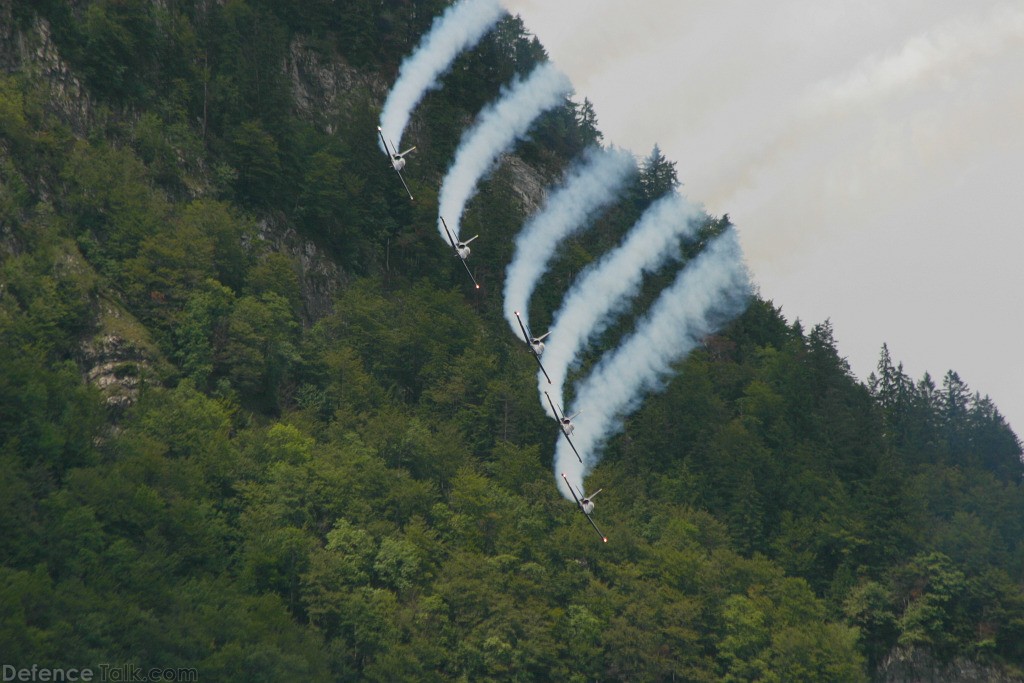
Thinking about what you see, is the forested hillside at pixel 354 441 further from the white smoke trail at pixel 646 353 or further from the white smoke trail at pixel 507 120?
the white smoke trail at pixel 507 120

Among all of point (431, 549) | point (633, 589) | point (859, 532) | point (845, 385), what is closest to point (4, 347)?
point (431, 549)

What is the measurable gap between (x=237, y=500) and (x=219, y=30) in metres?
66.1

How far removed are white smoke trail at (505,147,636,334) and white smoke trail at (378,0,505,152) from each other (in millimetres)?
12813

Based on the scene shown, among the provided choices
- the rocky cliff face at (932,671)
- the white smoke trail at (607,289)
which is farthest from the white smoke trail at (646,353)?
the rocky cliff face at (932,671)

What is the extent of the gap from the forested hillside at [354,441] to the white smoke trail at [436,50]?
3109cm

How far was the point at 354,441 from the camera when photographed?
12825 centimetres

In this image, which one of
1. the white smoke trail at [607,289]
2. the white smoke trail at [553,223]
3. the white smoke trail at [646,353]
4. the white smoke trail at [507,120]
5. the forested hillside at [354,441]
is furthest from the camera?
the white smoke trail at [646,353]

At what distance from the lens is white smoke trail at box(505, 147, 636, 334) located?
103 meters

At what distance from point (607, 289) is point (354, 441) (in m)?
28.7

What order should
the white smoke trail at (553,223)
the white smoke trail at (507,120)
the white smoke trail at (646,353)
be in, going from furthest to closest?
the white smoke trail at (646,353) < the white smoke trail at (507,120) < the white smoke trail at (553,223)

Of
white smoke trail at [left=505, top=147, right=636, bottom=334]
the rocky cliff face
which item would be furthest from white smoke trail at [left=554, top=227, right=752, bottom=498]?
the rocky cliff face

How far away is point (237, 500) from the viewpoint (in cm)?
11606

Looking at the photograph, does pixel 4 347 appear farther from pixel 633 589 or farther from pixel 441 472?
pixel 633 589

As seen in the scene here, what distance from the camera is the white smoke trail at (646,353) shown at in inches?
4990
